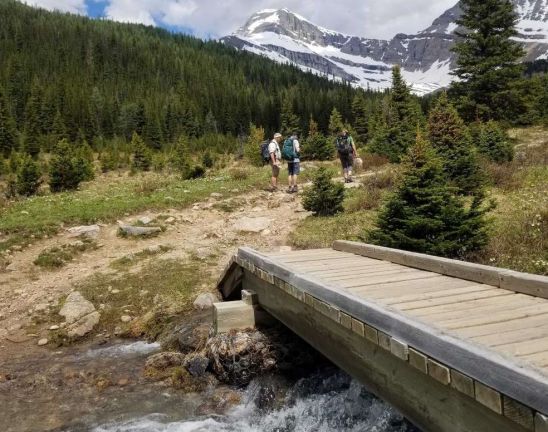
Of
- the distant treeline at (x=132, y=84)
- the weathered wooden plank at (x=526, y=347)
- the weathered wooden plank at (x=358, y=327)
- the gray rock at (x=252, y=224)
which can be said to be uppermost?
the distant treeline at (x=132, y=84)

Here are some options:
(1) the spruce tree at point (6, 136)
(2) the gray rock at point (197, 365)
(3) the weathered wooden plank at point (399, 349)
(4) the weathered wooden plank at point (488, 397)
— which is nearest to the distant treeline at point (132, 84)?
(1) the spruce tree at point (6, 136)

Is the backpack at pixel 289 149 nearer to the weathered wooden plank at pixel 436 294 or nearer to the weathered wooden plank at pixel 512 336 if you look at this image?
the weathered wooden plank at pixel 436 294

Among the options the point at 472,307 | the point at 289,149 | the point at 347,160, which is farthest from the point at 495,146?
the point at 472,307

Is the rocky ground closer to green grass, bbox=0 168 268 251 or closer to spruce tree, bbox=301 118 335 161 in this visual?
green grass, bbox=0 168 268 251

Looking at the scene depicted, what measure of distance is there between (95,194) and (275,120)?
242 ft

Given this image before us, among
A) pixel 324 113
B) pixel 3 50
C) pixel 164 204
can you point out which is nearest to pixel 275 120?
pixel 324 113

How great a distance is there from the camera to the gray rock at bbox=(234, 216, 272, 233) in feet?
45.5

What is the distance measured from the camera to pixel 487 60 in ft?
89.8

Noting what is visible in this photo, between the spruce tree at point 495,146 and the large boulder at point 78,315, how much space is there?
15.0m

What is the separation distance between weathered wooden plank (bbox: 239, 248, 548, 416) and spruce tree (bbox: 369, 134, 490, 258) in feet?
12.7

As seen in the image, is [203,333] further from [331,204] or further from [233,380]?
[331,204]

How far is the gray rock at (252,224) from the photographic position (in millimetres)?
13862

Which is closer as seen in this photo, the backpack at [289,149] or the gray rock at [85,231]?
the gray rock at [85,231]

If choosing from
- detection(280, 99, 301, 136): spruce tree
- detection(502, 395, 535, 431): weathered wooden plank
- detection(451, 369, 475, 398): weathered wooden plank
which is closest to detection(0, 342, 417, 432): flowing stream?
detection(451, 369, 475, 398): weathered wooden plank
